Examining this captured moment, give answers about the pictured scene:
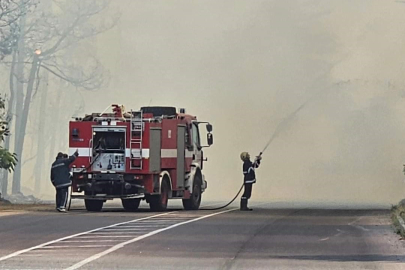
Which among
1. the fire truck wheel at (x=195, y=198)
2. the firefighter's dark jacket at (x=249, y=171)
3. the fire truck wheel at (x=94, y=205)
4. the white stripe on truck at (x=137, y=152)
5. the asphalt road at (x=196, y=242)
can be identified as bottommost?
the asphalt road at (x=196, y=242)

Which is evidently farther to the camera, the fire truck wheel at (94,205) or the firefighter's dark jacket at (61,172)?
the fire truck wheel at (94,205)

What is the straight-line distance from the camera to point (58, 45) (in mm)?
62875

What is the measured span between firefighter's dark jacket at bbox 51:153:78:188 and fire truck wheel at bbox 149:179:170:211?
2.46 metres

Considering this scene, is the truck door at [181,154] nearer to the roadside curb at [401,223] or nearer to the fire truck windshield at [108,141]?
the fire truck windshield at [108,141]

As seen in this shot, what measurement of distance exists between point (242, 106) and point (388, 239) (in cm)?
3923

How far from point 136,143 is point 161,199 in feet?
6.28

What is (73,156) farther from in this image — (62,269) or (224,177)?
(224,177)

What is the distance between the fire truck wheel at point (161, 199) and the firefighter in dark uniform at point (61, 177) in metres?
2.46

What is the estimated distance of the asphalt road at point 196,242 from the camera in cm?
1540

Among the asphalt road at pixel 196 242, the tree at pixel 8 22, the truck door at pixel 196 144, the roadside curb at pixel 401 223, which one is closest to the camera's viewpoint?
the asphalt road at pixel 196 242

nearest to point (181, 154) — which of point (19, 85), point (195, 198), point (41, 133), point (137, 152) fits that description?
point (195, 198)

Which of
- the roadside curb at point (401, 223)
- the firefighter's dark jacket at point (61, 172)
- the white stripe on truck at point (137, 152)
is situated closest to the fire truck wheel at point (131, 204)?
the white stripe on truck at point (137, 152)

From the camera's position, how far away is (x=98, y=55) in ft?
230

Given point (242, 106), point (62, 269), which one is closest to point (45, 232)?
point (62, 269)
